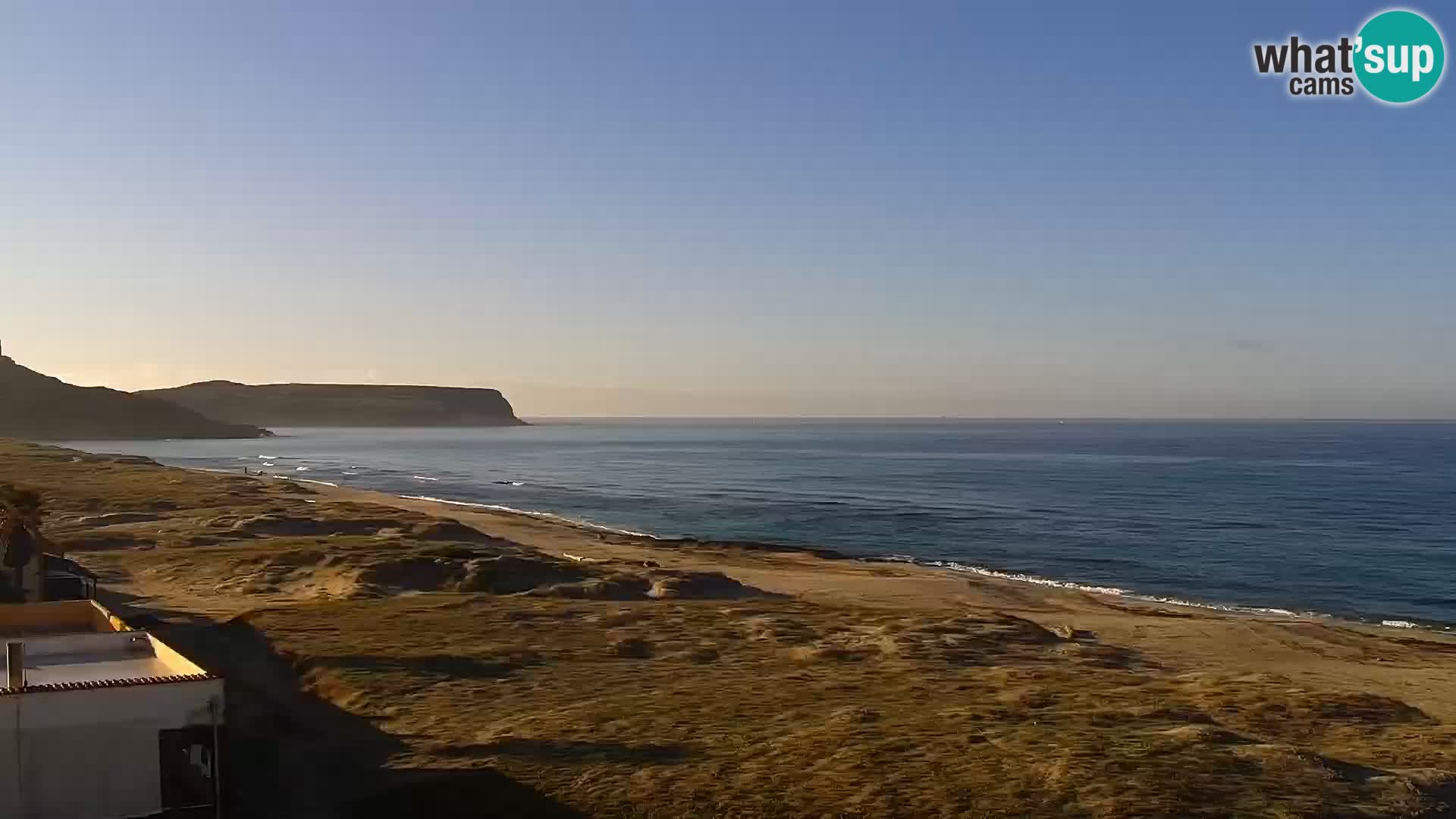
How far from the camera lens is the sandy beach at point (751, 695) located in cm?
1469

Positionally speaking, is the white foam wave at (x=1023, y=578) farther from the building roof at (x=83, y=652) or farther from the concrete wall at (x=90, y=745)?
the concrete wall at (x=90, y=745)

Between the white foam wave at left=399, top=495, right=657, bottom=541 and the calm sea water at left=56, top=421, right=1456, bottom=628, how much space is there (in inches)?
46.1

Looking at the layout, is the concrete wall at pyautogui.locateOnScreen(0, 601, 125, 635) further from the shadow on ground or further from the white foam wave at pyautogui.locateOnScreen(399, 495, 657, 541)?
the white foam wave at pyautogui.locateOnScreen(399, 495, 657, 541)

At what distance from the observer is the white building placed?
12.1 metres

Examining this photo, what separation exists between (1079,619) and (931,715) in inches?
693

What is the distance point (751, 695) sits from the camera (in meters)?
19.8

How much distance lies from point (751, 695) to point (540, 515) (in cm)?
5694

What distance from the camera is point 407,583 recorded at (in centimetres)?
3319

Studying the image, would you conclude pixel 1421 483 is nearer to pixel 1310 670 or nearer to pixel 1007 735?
pixel 1310 670

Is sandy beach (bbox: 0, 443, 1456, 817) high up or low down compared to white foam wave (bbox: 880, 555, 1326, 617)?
up

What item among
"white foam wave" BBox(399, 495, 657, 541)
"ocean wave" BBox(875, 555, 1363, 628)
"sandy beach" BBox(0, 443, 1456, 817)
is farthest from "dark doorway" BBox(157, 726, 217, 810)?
"white foam wave" BBox(399, 495, 657, 541)

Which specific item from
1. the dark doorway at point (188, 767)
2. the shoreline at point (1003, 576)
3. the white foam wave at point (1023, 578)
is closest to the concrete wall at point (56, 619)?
the dark doorway at point (188, 767)

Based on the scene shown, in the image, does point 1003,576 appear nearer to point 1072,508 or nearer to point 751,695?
point 751,695

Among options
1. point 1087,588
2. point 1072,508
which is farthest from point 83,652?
point 1072,508
